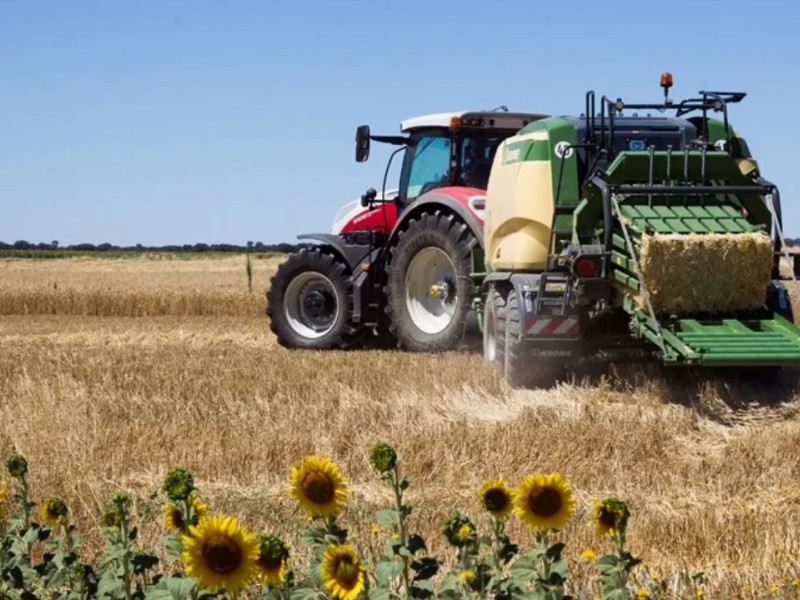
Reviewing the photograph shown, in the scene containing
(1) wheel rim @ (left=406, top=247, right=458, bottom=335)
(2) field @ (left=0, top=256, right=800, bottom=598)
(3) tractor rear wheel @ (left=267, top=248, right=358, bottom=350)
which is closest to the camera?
(2) field @ (left=0, top=256, right=800, bottom=598)

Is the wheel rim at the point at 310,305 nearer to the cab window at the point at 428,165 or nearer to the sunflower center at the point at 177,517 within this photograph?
the cab window at the point at 428,165

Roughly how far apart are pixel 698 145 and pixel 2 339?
34.3 ft

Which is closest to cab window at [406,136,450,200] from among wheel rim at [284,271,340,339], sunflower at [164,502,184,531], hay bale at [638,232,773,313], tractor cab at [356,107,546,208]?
tractor cab at [356,107,546,208]

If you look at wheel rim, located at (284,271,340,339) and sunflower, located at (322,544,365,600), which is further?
wheel rim, located at (284,271,340,339)

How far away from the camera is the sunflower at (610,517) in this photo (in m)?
2.76

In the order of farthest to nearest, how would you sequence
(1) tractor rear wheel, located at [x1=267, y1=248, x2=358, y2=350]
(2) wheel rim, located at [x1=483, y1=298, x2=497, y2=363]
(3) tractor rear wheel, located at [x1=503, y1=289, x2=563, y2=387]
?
(1) tractor rear wheel, located at [x1=267, y1=248, x2=358, y2=350] → (2) wheel rim, located at [x1=483, y1=298, x2=497, y2=363] → (3) tractor rear wheel, located at [x1=503, y1=289, x2=563, y2=387]

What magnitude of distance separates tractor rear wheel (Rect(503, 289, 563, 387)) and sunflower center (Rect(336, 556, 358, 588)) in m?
5.96

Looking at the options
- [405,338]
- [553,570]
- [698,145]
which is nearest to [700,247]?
[698,145]

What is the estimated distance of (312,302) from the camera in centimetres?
1317

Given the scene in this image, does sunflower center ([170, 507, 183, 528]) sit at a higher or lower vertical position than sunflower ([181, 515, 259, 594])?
lower

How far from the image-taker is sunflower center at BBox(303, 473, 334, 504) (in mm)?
Answer: 2775

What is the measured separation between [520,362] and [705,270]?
1484 millimetres

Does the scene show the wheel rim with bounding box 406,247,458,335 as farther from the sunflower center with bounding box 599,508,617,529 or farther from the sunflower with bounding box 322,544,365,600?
the sunflower with bounding box 322,544,365,600

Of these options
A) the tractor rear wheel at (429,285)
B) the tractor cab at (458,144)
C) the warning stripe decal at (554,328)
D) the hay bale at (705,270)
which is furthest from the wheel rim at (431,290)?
the hay bale at (705,270)
